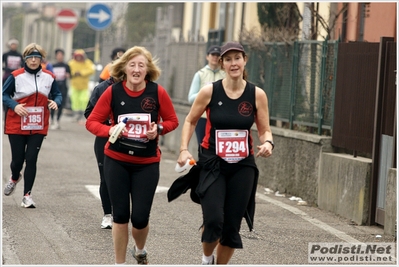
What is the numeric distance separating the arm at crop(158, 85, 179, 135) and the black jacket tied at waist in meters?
0.36

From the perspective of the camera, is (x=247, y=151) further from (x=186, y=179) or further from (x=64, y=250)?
(x=64, y=250)

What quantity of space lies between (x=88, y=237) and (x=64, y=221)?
3.38ft

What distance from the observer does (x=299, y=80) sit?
14.3 m

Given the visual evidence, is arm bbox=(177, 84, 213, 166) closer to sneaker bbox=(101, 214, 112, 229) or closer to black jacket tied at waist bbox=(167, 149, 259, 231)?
black jacket tied at waist bbox=(167, 149, 259, 231)

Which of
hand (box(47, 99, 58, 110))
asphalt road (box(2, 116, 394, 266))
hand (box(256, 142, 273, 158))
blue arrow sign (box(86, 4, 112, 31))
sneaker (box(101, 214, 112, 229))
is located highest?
blue arrow sign (box(86, 4, 112, 31))

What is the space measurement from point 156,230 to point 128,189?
236cm

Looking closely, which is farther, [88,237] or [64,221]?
[64,221]

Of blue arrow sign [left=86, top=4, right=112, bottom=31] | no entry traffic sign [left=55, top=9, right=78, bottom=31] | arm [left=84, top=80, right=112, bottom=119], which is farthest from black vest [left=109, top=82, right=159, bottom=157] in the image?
no entry traffic sign [left=55, top=9, right=78, bottom=31]

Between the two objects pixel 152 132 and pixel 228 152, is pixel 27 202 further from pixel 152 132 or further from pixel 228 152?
pixel 228 152

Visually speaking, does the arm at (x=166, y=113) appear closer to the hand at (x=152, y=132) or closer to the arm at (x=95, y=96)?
the hand at (x=152, y=132)

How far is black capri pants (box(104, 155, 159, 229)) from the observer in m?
7.77

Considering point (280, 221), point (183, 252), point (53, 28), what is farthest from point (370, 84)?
point (53, 28)

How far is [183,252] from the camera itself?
893 centimetres

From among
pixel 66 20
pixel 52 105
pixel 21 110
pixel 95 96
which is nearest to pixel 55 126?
pixel 66 20
